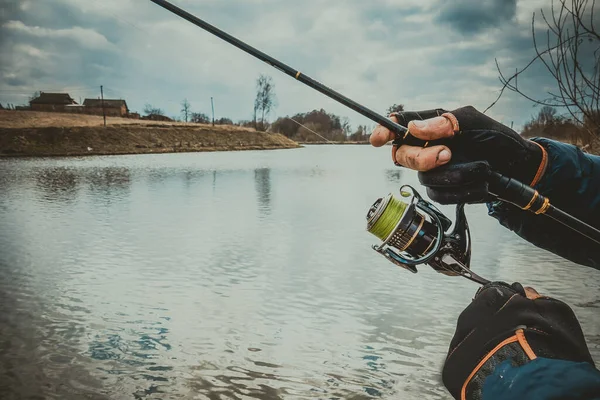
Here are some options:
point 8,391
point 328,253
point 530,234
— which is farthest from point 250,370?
point 328,253

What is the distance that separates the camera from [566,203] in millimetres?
2193

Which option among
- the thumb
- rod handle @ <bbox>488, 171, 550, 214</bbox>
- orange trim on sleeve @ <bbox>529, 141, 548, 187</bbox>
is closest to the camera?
the thumb

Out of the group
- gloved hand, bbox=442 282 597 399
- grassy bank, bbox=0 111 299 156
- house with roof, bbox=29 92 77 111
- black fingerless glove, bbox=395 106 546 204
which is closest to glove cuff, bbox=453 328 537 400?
gloved hand, bbox=442 282 597 399

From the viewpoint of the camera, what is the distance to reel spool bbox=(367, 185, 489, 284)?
2199mm

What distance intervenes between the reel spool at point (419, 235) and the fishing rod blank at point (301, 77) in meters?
0.37

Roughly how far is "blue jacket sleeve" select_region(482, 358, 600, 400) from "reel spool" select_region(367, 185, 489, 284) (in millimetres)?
945

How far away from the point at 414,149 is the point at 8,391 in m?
3.11

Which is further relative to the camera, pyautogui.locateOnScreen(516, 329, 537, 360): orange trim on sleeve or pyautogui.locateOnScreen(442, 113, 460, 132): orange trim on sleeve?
pyautogui.locateOnScreen(442, 113, 460, 132): orange trim on sleeve

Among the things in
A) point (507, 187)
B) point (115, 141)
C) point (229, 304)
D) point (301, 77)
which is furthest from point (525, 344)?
point (115, 141)

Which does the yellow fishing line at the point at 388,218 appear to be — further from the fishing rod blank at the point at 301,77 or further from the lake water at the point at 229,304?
the lake water at the point at 229,304

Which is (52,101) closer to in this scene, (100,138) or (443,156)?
(100,138)

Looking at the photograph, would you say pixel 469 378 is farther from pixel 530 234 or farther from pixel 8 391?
pixel 8 391

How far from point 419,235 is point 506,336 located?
0.80 metres

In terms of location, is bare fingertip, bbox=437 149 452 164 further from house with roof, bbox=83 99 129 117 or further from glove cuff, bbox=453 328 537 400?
house with roof, bbox=83 99 129 117
